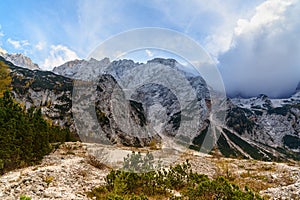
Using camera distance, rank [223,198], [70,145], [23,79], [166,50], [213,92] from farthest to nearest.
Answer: [23,79] < [70,145] < [213,92] < [166,50] < [223,198]

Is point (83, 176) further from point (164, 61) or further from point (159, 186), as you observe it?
point (164, 61)

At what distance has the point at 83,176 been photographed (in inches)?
878

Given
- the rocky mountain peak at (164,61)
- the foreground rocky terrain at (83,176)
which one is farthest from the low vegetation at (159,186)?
the rocky mountain peak at (164,61)

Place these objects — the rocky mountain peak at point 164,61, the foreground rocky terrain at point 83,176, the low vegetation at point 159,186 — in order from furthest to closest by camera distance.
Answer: the rocky mountain peak at point 164,61 < the foreground rocky terrain at point 83,176 < the low vegetation at point 159,186

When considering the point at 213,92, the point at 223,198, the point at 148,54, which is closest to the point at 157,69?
the point at 148,54

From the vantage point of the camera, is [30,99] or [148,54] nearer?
[148,54]

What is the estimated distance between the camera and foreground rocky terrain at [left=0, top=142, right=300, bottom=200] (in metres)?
17.0

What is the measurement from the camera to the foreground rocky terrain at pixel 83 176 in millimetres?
17000

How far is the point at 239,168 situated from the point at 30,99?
124 meters

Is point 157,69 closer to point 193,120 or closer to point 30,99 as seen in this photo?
point 193,120

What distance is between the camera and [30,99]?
13262 cm

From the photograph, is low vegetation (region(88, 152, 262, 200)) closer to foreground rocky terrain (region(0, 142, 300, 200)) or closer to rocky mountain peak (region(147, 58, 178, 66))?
foreground rocky terrain (region(0, 142, 300, 200))

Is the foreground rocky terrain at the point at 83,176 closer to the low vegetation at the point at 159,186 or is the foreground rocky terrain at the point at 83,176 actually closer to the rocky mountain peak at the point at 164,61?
the low vegetation at the point at 159,186

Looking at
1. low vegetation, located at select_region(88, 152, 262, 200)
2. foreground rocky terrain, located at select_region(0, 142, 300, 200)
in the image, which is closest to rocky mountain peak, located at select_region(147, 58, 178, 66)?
low vegetation, located at select_region(88, 152, 262, 200)
